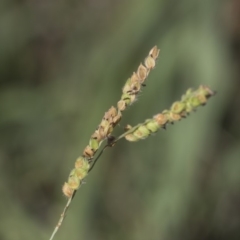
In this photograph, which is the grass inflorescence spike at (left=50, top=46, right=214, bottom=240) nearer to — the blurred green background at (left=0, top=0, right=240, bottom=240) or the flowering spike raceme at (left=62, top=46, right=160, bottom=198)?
the flowering spike raceme at (left=62, top=46, right=160, bottom=198)

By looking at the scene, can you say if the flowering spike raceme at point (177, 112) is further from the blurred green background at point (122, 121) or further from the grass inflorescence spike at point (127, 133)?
the blurred green background at point (122, 121)

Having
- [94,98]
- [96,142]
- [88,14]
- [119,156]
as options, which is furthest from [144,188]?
[96,142]

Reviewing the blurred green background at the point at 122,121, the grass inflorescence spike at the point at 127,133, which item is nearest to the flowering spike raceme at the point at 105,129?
the grass inflorescence spike at the point at 127,133

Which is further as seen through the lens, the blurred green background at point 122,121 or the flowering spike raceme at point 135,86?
the blurred green background at point 122,121

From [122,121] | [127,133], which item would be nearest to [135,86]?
[127,133]

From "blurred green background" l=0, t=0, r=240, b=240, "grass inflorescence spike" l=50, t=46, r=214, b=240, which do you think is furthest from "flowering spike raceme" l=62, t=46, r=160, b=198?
"blurred green background" l=0, t=0, r=240, b=240

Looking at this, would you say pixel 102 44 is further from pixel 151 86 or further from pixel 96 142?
pixel 96 142

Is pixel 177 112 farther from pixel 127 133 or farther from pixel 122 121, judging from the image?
pixel 122 121
